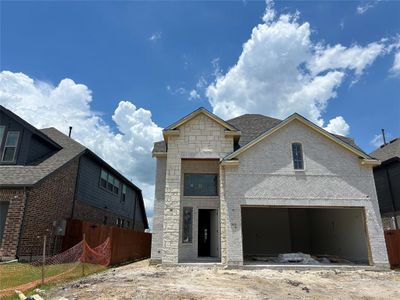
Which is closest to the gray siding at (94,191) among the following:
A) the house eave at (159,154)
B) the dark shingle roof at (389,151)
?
the house eave at (159,154)

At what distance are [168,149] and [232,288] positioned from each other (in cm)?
816

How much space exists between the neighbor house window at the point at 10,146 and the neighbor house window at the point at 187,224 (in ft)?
31.5

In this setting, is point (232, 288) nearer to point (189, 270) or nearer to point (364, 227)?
point (189, 270)

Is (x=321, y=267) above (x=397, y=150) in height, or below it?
below

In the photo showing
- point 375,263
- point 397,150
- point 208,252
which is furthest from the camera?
point 397,150

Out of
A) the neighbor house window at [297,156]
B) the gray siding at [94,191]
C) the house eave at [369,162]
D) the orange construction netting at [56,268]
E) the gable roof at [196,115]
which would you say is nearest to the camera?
the orange construction netting at [56,268]

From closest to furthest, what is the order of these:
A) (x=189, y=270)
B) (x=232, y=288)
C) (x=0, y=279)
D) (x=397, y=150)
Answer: (x=232, y=288)
(x=0, y=279)
(x=189, y=270)
(x=397, y=150)

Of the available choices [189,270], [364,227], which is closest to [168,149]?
[189,270]

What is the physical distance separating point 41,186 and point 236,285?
34.7 ft

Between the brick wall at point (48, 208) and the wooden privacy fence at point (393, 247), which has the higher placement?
the brick wall at point (48, 208)

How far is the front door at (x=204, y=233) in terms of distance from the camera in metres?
16.3

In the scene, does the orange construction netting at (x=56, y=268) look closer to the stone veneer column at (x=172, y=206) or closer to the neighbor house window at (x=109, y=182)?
the stone veneer column at (x=172, y=206)

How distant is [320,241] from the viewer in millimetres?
19625

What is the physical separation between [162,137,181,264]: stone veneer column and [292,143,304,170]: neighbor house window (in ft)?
18.8
